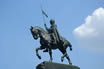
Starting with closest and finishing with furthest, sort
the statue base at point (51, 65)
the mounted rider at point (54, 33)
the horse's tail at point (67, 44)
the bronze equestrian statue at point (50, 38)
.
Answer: the statue base at point (51, 65)
the bronze equestrian statue at point (50, 38)
the mounted rider at point (54, 33)
the horse's tail at point (67, 44)

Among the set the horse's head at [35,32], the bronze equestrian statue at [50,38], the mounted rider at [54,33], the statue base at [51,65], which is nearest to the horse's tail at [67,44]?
the bronze equestrian statue at [50,38]

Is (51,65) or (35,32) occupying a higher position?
(35,32)

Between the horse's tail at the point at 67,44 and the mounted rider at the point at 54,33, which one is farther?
the horse's tail at the point at 67,44

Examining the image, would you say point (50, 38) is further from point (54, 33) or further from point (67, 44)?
point (67, 44)

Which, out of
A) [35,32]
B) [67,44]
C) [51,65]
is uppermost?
[35,32]

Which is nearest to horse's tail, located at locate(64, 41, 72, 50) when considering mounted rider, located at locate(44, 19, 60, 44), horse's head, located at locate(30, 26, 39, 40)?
mounted rider, located at locate(44, 19, 60, 44)

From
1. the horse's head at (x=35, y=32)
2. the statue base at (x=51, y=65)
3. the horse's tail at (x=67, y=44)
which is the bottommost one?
the statue base at (x=51, y=65)

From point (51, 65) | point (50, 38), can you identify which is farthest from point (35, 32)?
point (51, 65)

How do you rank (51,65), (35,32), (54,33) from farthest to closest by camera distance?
(54,33) < (35,32) < (51,65)

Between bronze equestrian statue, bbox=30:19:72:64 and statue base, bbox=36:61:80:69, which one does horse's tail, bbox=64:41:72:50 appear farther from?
statue base, bbox=36:61:80:69

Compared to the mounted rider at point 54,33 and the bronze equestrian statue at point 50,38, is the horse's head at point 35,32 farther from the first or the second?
the mounted rider at point 54,33

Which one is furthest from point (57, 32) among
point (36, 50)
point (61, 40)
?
point (36, 50)

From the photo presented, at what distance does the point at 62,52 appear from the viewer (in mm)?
21266

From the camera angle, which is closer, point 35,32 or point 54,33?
point 35,32
